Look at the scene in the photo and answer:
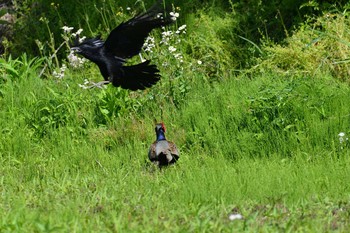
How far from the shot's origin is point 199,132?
29.2 feet

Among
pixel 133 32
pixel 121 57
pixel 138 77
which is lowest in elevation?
pixel 138 77

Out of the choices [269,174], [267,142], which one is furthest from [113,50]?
[269,174]

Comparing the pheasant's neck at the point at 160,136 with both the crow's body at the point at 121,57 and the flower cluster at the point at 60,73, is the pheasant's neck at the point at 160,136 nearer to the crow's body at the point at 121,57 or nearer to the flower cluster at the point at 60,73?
the crow's body at the point at 121,57

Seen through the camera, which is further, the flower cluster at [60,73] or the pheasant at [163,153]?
the flower cluster at [60,73]

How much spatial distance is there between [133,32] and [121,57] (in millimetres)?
383

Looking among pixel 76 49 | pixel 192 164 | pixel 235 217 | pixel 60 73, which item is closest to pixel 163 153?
pixel 192 164

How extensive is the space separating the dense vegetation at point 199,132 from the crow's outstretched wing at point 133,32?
2.15 ft

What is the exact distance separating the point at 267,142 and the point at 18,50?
5773mm

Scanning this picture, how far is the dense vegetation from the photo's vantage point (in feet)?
19.2

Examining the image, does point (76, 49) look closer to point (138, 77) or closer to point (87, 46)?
point (87, 46)

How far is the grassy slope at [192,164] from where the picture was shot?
5.67 metres

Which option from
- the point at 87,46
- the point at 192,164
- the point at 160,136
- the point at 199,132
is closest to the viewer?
the point at 192,164

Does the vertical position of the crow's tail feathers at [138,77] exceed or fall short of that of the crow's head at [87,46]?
it falls short

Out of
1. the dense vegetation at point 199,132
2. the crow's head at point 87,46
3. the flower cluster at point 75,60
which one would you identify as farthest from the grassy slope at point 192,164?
the crow's head at point 87,46
